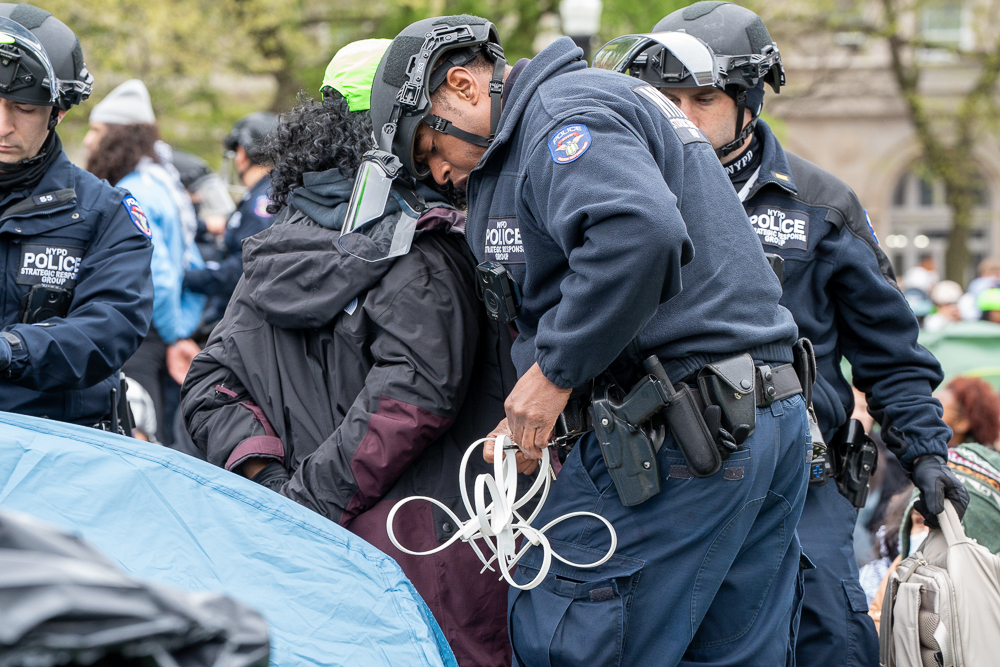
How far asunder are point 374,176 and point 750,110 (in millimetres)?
1261

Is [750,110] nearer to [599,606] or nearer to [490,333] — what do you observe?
[490,333]

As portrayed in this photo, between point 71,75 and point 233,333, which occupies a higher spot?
point 71,75

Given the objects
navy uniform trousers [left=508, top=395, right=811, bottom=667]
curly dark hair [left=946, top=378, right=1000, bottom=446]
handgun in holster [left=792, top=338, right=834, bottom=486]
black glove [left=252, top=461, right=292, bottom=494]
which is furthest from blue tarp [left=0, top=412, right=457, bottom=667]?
curly dark hair [left=946, top=378, right=1000, bottom=446]

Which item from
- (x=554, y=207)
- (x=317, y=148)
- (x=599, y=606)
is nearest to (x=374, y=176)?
(x=317, y=148)

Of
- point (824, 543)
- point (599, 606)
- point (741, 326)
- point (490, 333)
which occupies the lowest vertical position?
point (824, 543)

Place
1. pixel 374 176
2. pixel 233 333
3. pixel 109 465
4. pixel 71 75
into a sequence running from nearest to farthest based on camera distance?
1. pixel 109 465
2. pixel 374 176
3. pixel 233 333
4. pixel 71 75

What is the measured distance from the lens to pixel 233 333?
2.92m

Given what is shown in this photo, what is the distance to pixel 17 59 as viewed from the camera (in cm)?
317

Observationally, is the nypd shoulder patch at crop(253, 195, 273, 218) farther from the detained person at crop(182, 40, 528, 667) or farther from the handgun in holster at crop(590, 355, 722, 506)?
the handgun in holster at crop(590, 355, 722, 506)

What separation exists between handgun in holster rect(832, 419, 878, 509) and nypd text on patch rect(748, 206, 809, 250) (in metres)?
0.63

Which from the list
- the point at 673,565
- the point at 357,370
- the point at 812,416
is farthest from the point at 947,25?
the point at 673,565

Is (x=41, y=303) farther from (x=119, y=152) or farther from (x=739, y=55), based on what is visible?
(x=119, y=152)

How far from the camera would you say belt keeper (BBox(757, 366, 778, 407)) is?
7.73 feet

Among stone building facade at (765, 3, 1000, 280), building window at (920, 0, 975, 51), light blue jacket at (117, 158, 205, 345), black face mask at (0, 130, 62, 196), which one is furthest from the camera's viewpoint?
stone building facade at (765, 3, 1000, 280)
